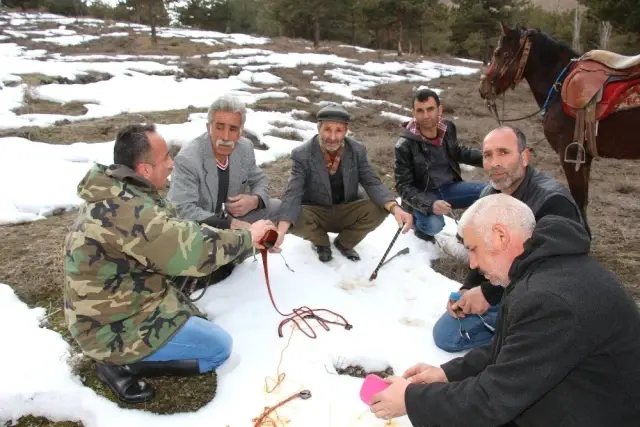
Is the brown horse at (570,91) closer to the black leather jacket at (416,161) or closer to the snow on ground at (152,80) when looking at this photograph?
the black leather jacket at (416,161)

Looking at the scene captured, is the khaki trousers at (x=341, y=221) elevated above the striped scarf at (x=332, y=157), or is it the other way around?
the striped scarf at (x=332, y=157)

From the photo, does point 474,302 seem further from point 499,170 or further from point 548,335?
point 548,335

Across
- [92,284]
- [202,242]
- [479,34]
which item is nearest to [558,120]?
[202,242]

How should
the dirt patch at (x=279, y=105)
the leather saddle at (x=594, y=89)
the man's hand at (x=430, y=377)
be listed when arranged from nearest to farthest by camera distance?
the man's hand at (x=430, y=377)
the leather saddle at (x=594, y=89)
the dirt patch at (x=279, y=105)

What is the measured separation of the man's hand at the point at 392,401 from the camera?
6.05 feet

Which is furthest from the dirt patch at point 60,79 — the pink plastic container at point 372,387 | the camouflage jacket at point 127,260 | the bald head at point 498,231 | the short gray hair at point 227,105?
the bald head at point 498,231

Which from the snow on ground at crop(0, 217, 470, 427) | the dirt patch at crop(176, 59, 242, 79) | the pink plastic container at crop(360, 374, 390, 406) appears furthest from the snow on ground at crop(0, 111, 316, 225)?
the dirt patch at crop(176, 59, 242, 79)

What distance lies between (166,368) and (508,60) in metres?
4.99

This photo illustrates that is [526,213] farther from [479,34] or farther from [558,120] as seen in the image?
[479,34]

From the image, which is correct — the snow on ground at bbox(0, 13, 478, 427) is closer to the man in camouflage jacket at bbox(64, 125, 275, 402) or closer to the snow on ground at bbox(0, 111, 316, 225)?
the snow on ground at bbox(0, 111, 316, 225)

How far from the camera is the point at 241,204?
3734mm

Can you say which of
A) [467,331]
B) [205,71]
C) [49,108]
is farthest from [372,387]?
[205,71]

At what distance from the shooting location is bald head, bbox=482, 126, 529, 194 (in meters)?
3.00

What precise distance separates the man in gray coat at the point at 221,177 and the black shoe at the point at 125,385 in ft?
3.91
